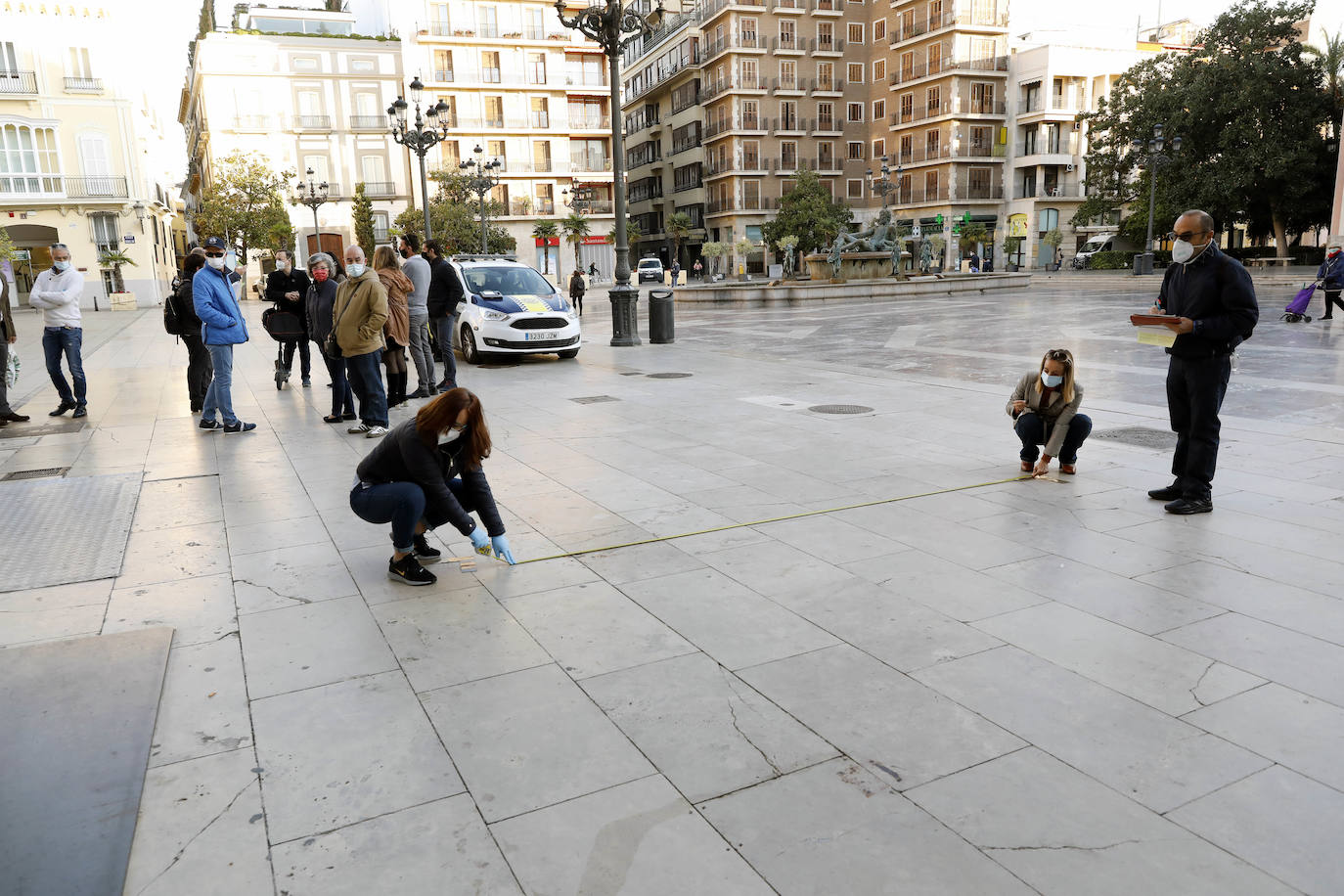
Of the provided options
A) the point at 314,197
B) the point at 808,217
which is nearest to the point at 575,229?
the point at 808,217

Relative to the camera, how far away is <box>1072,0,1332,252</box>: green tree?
37094mm

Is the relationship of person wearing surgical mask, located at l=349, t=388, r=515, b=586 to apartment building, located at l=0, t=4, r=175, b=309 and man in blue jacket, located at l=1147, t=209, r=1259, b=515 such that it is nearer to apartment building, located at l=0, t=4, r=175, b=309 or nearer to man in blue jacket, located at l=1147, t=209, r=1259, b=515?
man in blue jacket, located at l=1147, t=209, r=1259, b=515

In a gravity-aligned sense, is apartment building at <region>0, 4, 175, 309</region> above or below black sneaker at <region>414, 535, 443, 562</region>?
above

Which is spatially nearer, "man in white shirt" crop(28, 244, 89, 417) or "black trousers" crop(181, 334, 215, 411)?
"man in white shirt" crop(28, 244, 89, 417)

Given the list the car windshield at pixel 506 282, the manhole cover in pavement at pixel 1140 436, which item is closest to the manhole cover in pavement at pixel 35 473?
the car windshield at pixel 506 282

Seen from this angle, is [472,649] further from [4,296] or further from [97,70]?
[97,70]

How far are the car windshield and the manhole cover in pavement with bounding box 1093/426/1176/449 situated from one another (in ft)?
30.4

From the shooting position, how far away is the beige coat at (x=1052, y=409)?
6.26 metres

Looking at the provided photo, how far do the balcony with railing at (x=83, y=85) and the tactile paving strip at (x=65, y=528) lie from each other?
4446cm

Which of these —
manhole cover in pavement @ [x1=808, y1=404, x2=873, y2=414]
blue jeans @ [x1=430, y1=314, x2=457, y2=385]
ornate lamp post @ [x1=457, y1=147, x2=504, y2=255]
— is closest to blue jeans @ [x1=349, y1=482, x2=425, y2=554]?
manhole cover in pavement @ [x1=808, y1=404, x2=873, y2=414]

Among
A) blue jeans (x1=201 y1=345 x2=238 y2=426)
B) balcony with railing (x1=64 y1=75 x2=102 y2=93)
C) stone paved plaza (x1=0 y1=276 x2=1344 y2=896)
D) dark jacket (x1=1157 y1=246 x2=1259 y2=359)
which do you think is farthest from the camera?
balcony with railing (x1=64 y1=75 x2=102 y2=93)

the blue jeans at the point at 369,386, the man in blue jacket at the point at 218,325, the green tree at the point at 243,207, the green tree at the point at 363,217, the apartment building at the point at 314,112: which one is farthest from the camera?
the apartment building at the point at 314,112

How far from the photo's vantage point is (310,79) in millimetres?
53719

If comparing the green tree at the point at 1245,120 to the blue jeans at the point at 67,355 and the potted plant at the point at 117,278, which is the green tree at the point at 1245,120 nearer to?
the blue jeans at the point at 67,355
